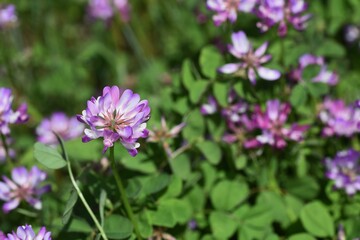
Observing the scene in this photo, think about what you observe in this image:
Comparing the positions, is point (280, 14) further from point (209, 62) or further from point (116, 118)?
point (116, 118)

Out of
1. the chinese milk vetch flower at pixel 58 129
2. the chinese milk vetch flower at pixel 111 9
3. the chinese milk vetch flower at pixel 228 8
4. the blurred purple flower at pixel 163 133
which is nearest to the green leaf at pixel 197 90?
the blurred purple flower at pixel 163 133

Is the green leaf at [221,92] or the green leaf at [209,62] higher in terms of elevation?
the green leaf at [209,62]

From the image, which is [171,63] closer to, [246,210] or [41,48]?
[41,48]

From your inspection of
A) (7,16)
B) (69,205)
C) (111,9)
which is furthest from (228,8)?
(111,9)

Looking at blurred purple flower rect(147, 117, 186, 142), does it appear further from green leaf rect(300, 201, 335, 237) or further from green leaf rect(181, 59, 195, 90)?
green leaf rect(300, 201, 335, 237)

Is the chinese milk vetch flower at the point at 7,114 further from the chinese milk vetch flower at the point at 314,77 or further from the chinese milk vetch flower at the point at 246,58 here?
the chinese milk vetch flower at the point at 314,77

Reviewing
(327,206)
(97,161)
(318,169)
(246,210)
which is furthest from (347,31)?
(97,161)

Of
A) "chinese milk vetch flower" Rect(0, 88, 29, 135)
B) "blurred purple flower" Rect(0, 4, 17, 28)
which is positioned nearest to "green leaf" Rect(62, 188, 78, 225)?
"chinese milk vetch flower" Rect(0, 88, 29, 135)
